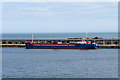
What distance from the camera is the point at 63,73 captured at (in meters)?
42.5

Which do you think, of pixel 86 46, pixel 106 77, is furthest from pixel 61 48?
pixel 106 77

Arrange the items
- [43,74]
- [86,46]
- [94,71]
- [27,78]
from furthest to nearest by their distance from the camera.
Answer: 1. [86,46]
2. [94,71]
3. [43,74]
4. [27,78]

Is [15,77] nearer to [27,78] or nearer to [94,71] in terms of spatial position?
[27,78]

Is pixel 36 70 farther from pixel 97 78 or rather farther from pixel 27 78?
pixel 97 78

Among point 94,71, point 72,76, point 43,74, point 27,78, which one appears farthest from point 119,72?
point 27,78

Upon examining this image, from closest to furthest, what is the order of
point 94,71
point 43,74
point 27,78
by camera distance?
1. point 27,78
2. point 43,74
3. point 94,71

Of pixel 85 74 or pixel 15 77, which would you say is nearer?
pixel 15 77

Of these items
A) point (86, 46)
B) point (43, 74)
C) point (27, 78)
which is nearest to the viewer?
point (27, 78)

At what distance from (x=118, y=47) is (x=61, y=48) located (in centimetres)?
1698

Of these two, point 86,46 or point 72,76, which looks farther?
point 86,46

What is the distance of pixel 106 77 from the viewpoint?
39.4 meters

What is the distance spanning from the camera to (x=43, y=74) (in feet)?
136

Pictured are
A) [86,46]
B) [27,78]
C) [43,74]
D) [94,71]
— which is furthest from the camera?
[86,46]

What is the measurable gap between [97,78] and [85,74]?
140 inches
